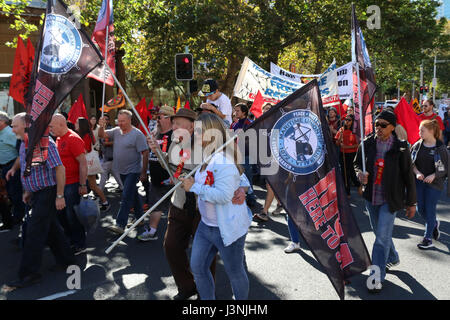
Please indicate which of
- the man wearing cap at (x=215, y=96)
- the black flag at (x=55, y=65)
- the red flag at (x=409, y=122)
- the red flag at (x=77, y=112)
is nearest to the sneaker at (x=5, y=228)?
the red flag at (x=77, y=112)

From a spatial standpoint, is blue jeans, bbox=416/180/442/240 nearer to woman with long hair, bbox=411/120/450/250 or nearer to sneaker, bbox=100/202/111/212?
woman with long hair, bbox=411/120/450/250

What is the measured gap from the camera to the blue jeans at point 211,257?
3.38 m

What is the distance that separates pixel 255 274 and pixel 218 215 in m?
1.75

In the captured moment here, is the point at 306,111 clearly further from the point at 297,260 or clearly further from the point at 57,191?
the point at 57,191

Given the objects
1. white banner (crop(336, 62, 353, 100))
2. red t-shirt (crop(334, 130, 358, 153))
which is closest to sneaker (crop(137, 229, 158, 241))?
red t-shirt (crop(334, 130, 358, 153))

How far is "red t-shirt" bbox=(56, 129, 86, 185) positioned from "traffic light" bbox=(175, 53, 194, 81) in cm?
697

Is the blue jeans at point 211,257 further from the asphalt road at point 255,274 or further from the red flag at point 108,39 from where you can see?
the red flag at point 108,39

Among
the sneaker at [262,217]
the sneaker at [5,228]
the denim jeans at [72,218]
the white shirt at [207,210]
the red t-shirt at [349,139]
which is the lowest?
the sneaker at [5,228]

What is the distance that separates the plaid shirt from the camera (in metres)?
4.40

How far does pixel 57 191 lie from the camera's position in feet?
15.4

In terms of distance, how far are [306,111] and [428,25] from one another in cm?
1700

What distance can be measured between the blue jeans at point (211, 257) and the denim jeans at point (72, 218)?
8.50 feet

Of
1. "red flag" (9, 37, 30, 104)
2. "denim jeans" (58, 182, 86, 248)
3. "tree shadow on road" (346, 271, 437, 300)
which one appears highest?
"red flag" (9, 37, 30, 104)
